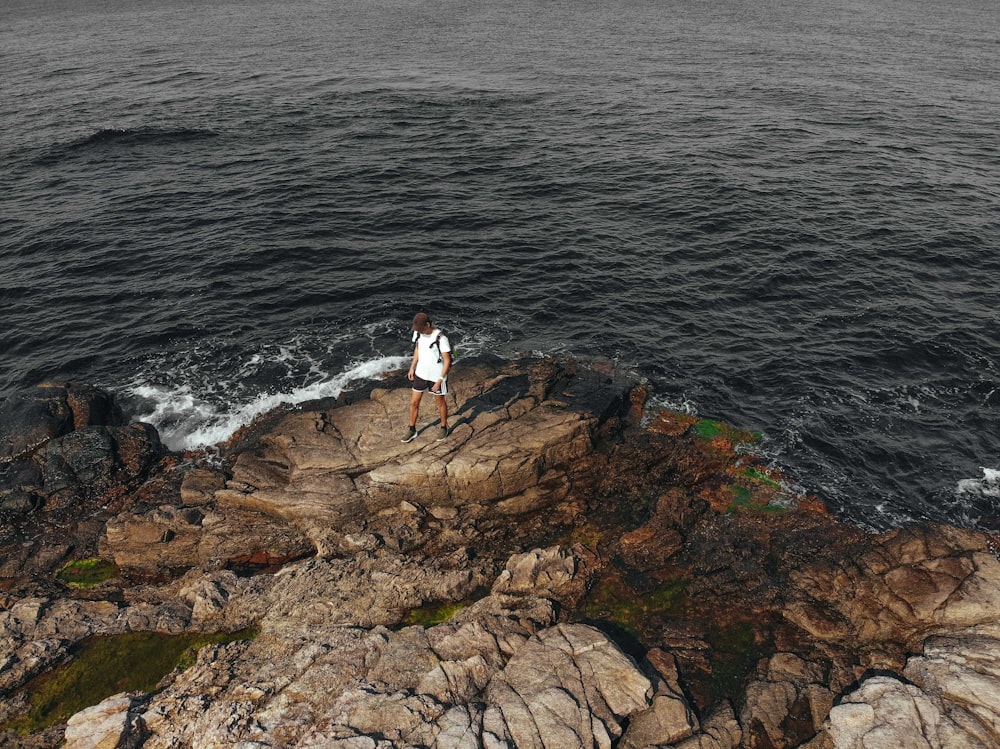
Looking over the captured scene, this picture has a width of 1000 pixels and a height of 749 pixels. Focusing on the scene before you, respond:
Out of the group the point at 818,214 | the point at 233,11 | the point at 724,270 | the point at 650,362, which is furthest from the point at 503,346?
the point at 233,11

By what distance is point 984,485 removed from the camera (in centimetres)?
1944

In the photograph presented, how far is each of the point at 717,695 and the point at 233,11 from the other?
4953 inches

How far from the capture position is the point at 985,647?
42.5 feet

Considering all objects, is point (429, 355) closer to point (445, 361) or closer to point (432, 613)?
point (445, 361)

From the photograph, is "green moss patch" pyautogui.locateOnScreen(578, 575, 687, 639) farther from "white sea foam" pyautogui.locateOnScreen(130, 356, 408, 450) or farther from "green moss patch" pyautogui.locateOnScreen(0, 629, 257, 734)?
"white sea foam" pyautogui.locateOnScreen(130, 356, 408, 450)

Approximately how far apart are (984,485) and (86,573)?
27258mm

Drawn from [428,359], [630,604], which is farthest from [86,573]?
[630,604]

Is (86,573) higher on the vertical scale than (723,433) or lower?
lower

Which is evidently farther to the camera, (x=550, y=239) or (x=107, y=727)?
(x=550, y=239)

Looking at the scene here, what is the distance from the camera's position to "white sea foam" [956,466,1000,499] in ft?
62.8

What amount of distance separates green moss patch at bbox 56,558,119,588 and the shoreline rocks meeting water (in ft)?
0.23

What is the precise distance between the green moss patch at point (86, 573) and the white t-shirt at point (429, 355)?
10.1 metres

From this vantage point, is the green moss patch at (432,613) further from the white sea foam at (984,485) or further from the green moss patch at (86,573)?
the white sea foam at (984,485)

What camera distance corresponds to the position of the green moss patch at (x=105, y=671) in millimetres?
12531
